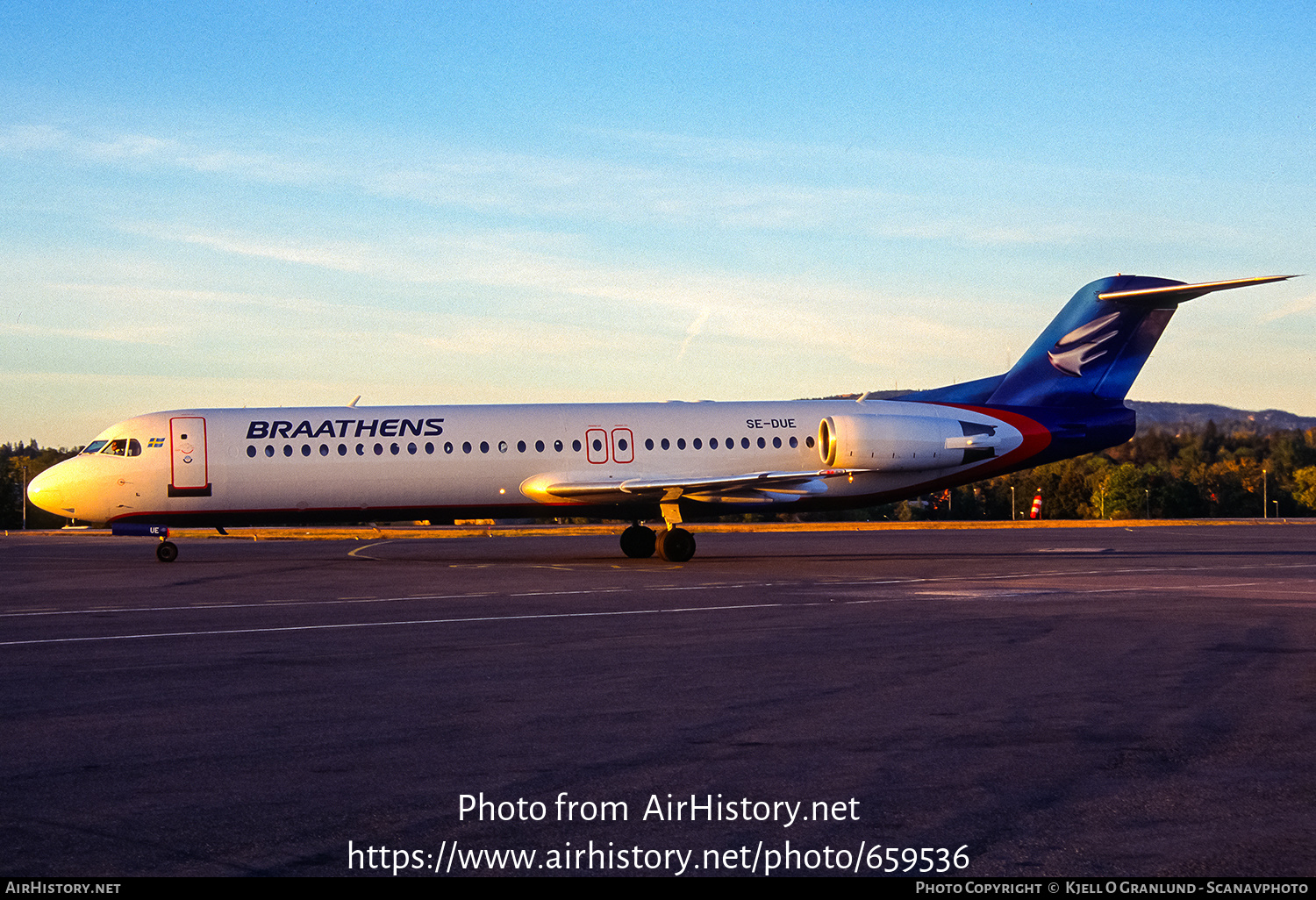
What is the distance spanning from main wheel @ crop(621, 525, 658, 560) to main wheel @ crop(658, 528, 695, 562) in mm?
1747

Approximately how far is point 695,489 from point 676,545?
1330 mm

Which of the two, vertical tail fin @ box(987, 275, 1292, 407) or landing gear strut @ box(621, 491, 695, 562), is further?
vertical tail fin @ box(987, 275, 1292, 407)

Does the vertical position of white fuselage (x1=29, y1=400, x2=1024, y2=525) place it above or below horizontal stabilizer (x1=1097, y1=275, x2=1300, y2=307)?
below

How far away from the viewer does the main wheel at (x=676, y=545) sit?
2695cm

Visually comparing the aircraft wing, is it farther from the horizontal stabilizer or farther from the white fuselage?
the horizontal stabilizer

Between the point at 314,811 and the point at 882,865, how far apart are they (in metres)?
2.80

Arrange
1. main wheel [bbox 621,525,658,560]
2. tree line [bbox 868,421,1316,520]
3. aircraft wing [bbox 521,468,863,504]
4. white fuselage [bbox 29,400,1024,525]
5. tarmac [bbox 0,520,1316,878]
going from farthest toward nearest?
tree line [bbox 868,421,1316,520]
main wheel [bbox 621,525,658,560]
white fuselage [bbox 29,400,1024,525]
aircraft wing [bbox 521,468,863,504]
tarmac [bbox 0,520,1316,878]

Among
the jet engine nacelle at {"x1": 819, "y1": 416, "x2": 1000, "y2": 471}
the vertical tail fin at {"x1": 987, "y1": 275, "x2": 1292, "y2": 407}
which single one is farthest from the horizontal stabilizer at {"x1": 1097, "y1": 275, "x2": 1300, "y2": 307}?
the jet engine nacelle at {"x1": 819, "y1": 416, "x2": 1000, "y2": 471}

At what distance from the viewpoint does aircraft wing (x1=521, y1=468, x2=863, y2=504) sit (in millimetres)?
26594

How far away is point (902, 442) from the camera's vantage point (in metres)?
28.4

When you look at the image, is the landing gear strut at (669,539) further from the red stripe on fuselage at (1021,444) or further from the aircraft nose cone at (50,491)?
the aircraft nose cone at (50,491)

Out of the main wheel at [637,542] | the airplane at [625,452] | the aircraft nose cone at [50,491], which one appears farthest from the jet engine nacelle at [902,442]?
the aircraft nose cone at [50,491]

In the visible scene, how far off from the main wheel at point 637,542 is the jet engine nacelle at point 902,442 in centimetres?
466
